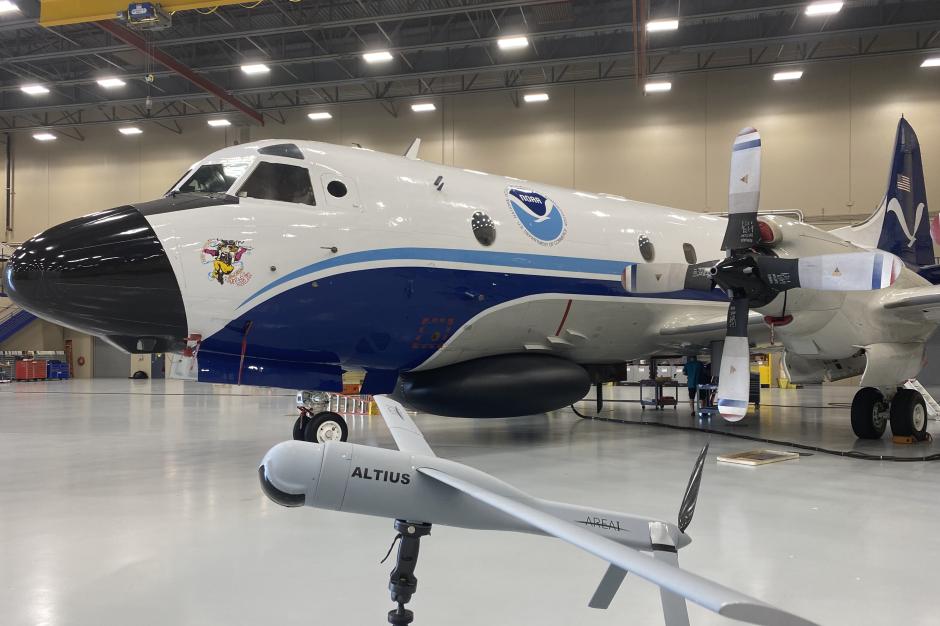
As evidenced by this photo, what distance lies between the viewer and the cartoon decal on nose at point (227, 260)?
6691mm

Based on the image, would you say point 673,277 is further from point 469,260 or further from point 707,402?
point 707,402

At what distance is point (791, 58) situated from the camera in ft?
82.6

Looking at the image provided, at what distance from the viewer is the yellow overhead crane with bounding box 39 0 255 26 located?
58.1 feet

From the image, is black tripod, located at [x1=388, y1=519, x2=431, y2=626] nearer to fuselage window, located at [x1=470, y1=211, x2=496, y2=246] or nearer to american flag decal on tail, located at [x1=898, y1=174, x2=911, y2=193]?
fuselage window, located at [x1=470, y1=211, x2=496, y2=246]

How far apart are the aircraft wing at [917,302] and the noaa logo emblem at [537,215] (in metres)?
4.28

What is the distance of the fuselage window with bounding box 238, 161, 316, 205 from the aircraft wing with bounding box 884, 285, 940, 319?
730cm

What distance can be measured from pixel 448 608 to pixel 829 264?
5008 mm

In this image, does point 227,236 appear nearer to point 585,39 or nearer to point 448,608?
point 448,608

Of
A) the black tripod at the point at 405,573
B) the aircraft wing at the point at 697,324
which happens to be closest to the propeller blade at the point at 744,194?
the aircraft wing at the point at 697,324

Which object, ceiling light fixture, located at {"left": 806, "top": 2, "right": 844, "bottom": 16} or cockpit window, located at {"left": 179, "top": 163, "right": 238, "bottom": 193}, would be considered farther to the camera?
ceiling light fixture, located at {"left": 806, "top": 2, "right": 844, "bottom": 16}

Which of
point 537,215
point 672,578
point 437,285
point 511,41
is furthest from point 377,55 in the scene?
point 672,578

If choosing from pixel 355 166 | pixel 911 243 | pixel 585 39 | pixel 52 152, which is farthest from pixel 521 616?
pixel 52 152

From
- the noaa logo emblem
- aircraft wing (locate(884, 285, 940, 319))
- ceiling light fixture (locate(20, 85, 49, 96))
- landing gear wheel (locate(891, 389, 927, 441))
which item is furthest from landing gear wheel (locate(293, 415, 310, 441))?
ceiling light fixture (locate(20, 85, 49, 96))

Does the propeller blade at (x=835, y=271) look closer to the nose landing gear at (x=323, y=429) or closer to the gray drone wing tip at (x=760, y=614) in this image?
the nose landing gear at (x=323, y=429)
